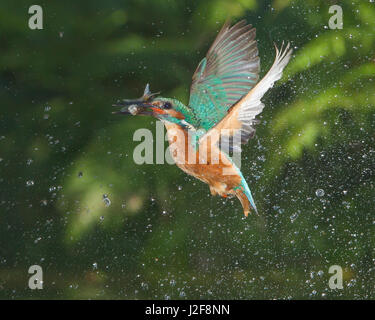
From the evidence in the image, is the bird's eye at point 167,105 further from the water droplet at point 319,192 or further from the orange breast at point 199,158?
the water droplet at point 319,192

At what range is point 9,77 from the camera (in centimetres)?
167

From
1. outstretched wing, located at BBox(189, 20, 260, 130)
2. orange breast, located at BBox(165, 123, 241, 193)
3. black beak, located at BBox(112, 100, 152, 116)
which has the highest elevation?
outstretched wing, located at BBox(189, 20, 260, 130)

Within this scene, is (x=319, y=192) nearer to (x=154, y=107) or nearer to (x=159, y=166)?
(x=159, y=166)

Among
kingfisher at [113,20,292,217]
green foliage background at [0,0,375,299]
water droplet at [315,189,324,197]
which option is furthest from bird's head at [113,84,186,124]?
water droplet at [315,189,324,197]

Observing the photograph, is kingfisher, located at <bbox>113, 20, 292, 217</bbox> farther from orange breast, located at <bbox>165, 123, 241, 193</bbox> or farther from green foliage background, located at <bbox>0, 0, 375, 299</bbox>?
green foliage background, located at <bbox>0, 0, 375, 299</bbox>

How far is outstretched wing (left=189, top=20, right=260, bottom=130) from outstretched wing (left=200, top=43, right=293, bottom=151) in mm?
64

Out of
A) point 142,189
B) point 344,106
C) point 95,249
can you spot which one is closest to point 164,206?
point 142,189

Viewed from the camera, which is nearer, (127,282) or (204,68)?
(204,68)

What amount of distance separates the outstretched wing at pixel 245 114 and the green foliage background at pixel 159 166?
0.52 m

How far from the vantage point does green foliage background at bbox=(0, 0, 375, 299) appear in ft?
5.37

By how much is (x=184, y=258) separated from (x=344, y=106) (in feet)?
2.17

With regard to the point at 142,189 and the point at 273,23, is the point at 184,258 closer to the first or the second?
the point at 142,189

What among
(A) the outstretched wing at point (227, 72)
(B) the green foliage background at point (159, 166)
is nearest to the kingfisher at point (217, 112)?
(A) the outstretched wing at point (227, 72)

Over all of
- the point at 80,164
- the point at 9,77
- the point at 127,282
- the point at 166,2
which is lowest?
the point at 127,282
